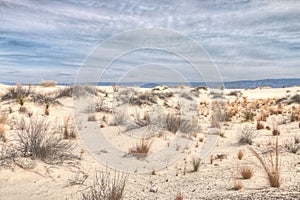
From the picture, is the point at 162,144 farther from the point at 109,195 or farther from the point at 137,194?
the point at 109,195

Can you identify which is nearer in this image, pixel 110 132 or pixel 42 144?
pixel 42 144

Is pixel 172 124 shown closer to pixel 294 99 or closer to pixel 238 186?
pixel 238 186

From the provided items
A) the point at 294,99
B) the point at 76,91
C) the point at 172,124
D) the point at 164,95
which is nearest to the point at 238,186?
the point at 172,124

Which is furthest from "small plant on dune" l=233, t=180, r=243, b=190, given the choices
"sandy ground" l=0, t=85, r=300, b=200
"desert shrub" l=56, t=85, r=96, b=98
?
"desert shrub" l=56, t=85, r=96, b=98

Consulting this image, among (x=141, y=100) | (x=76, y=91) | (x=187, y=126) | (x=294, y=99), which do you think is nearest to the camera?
(x=187, y=126)

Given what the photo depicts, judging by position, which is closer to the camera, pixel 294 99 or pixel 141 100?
pixel 141 100

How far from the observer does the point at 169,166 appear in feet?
22.6

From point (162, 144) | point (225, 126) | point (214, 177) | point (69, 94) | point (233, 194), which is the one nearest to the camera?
point (233, 194)

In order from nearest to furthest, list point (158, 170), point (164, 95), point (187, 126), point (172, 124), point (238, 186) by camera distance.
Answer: point (238, 186) → point (158, 170) → point (172, 124) → point (187, 126) → point (164, 95)

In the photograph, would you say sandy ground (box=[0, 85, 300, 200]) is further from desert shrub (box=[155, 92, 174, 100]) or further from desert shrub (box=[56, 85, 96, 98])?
desert shrub (box=[155, 92, 174, 100])

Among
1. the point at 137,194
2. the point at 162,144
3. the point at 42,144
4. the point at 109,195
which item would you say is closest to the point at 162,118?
the point at 162,144

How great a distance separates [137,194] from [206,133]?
628 centimetres

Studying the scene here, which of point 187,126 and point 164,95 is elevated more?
point 164,95

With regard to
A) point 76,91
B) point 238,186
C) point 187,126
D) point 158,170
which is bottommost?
point 158,170
